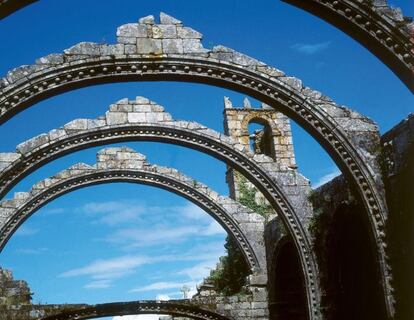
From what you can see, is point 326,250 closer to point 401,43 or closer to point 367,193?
point 367,193

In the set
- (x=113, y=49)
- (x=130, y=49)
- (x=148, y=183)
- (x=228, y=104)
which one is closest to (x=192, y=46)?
(x=130, y=49)

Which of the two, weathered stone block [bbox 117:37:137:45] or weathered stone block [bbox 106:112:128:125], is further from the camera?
weathered stone block [bbox 106:112:128:125]

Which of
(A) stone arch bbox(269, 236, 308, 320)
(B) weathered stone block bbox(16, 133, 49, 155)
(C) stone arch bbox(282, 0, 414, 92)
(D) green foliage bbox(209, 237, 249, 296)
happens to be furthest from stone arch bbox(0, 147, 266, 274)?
(C) stone arch bbox(282, 0, 414, 92)

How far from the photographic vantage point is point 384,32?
189 inches

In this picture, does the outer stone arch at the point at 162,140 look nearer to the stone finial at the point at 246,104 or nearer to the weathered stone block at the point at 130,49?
the weathered stone block at the point at 130,49

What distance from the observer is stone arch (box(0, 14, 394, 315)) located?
6.24 metres

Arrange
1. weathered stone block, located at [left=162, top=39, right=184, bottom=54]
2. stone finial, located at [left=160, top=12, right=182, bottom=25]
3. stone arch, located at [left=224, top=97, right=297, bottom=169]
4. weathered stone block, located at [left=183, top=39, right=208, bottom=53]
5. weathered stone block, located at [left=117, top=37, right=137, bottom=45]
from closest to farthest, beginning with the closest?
1. weathered stone block, located at [left=117, top=37, right=137, bottom=45]
2. weathered stone block, located at [left=162, top=39, right=184, bottom=54]
3. weathered stone block, located at [left=183, top=39, right=208, bottom=53]
4. stone finial, located at [left=160, top=12, right=182, bottom=25]
5. stone arch, located at [left=224, top=97, right=297, bottom=169]

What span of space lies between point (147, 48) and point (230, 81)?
1187 mm

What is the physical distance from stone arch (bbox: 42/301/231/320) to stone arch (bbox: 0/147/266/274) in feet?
8.96

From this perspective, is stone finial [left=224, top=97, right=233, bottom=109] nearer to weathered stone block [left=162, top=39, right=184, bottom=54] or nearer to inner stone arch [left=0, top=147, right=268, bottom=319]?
inner stone arch [left=0, top=147, right=268, bottom=319]

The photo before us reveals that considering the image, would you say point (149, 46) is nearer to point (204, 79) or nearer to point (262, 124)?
point (204, 79)

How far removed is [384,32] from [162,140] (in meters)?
6.51

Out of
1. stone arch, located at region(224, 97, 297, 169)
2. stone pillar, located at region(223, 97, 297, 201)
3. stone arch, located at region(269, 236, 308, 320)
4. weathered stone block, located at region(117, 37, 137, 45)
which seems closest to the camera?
weathered stone block, located at region(117, 37, 137, 45)

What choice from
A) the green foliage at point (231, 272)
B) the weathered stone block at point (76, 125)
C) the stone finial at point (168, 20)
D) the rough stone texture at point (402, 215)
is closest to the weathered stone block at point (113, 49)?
the stone finial at point (168, 20)
